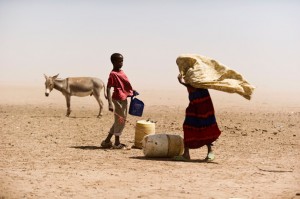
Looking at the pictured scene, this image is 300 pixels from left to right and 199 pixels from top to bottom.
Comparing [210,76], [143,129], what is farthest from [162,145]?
[210,76]

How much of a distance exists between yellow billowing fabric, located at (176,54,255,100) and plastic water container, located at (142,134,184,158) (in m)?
1.12

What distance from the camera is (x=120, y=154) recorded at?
1026cm

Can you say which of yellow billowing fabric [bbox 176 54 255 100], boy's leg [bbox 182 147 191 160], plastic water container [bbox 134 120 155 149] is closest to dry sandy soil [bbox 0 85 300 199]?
boy's leg [bbox 182 147 191 160]

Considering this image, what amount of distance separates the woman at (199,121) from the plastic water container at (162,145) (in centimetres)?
28

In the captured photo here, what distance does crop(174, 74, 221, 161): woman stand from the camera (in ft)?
30.9

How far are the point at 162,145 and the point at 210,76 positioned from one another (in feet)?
4.87

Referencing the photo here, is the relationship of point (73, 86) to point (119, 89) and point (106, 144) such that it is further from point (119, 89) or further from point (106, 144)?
point (119, 89)

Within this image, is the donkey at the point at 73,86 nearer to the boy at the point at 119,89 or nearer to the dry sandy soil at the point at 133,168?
the dry sandy soil at the point at 133,168

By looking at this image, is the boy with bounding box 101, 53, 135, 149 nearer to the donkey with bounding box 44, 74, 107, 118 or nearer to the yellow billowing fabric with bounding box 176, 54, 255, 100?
the yellow billowing fabric with bounding box 176, 54, 255, 100

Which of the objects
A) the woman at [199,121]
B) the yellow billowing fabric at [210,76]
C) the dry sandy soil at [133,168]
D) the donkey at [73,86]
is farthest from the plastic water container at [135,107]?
the donkey at [73,86]

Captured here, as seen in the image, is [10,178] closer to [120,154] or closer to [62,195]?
[62,195]

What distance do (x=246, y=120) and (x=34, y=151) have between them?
29.9 ft

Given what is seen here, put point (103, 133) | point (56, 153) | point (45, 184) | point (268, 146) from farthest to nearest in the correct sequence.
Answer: point (103, 133) < point (268, 146) < point (56, 153) < point (45, 184)

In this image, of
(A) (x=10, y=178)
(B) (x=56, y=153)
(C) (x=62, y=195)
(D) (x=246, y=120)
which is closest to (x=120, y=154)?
(B) (x=56, y=153)
